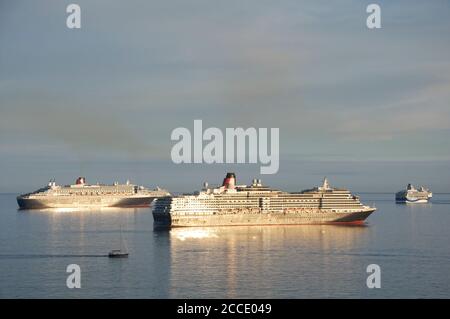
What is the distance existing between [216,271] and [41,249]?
2019cm

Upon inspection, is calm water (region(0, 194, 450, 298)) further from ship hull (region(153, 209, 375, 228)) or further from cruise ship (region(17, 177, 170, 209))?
cruise ship (region(17, 177, 170, 209))

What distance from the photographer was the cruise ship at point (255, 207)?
275 feet

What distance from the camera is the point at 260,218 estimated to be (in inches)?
3423

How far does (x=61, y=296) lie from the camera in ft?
128

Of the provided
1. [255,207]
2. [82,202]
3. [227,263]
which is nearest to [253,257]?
[227,263]

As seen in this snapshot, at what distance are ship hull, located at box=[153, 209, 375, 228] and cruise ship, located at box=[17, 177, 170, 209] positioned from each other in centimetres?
Result: 7002

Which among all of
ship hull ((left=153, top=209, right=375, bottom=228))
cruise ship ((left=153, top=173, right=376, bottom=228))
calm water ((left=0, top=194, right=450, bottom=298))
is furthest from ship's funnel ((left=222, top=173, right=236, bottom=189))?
calm water ((left=0, top=194, right=450, bottom=298))

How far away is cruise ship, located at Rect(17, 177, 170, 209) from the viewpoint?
150 metres

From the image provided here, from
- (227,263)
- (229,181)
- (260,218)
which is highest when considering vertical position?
(229,181)

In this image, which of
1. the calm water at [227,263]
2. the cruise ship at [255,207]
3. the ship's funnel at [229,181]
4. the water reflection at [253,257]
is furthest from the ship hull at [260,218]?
the ship's funnel at [229,181]

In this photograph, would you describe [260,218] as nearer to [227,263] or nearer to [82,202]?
[227,263]

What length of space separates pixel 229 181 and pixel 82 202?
72626mm
